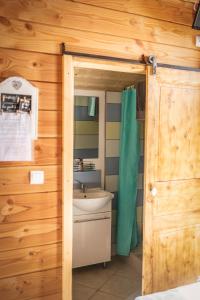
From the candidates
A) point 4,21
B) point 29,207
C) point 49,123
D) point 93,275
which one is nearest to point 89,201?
point 93,275

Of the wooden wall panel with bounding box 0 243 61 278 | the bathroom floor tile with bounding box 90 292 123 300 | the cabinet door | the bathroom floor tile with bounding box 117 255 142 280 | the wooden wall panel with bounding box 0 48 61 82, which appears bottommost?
the bathroom floor tile with bounding box 90 292 123 300

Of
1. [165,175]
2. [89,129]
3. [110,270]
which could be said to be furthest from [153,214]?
[89,129]

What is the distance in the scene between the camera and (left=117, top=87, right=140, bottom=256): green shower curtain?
3248 mm

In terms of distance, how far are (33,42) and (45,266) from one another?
5.04 feet

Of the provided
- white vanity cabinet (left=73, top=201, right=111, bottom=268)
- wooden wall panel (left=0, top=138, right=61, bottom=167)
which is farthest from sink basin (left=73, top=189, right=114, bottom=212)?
wooden wall panel (left=0, top=138, right=61, bottom=167)

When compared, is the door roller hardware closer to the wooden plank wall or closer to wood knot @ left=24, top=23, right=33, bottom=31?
the wooden plank wall

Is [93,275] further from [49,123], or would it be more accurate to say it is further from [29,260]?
[49,123]

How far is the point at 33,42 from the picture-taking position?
189 centimetres

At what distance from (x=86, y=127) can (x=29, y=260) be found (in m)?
1.77

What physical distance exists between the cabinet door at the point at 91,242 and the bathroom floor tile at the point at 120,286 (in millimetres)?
278

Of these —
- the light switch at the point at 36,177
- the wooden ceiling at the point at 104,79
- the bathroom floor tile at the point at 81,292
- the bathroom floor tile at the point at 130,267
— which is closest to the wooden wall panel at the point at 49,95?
the light switch at the point at 36,177

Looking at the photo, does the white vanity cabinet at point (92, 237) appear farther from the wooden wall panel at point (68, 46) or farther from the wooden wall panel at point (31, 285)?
the wooden wall panel at point (68, 46)

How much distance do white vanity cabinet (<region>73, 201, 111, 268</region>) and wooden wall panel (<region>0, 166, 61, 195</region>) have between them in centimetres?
109

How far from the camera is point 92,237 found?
309 cm
